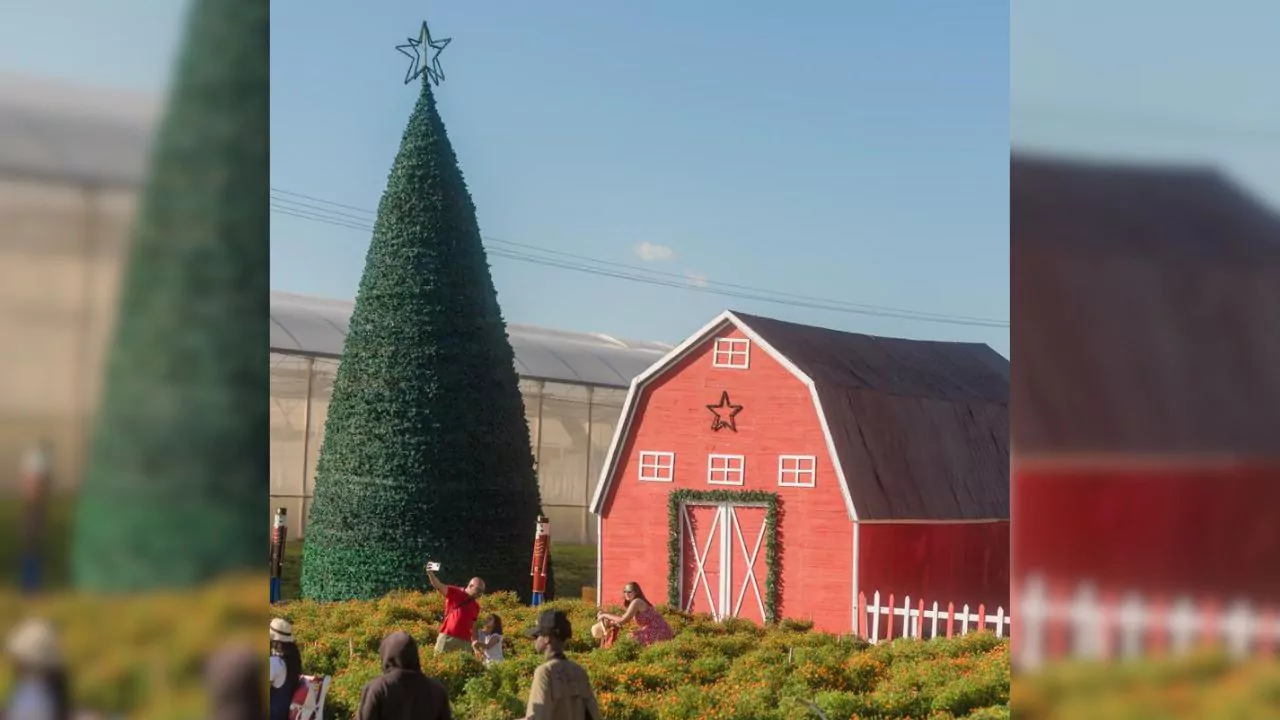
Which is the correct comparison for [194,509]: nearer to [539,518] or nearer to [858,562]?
[539,518]

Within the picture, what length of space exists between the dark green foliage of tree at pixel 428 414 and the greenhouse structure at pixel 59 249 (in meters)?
1.89

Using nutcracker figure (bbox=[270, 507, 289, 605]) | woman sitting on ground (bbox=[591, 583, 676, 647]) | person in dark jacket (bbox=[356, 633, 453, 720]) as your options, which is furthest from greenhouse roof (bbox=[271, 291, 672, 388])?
person in dark jacket (bbox=[356, 633, 453, 720])

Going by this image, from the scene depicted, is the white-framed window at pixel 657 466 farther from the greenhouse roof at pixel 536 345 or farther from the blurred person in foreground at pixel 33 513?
the blurred person in foreground at pixel 33 513

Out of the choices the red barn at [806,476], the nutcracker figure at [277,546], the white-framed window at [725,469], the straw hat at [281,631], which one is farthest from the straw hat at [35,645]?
the white-framed window at [725,469]

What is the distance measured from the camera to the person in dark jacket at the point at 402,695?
5.40 metres

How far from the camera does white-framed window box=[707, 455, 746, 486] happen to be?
300 inches

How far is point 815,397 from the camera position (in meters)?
7.46

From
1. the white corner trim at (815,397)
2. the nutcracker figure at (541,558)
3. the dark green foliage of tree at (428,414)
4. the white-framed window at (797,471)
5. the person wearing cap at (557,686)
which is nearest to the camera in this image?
the person wearing cap at (557,686)

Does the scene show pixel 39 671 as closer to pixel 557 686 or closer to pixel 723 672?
pixel 557 686

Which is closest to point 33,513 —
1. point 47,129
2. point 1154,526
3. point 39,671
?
point 39,671

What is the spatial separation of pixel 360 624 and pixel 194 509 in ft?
5.03

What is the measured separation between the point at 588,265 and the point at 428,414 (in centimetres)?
140

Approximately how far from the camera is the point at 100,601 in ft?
22.9

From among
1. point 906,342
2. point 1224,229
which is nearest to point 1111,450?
point 1224,229
